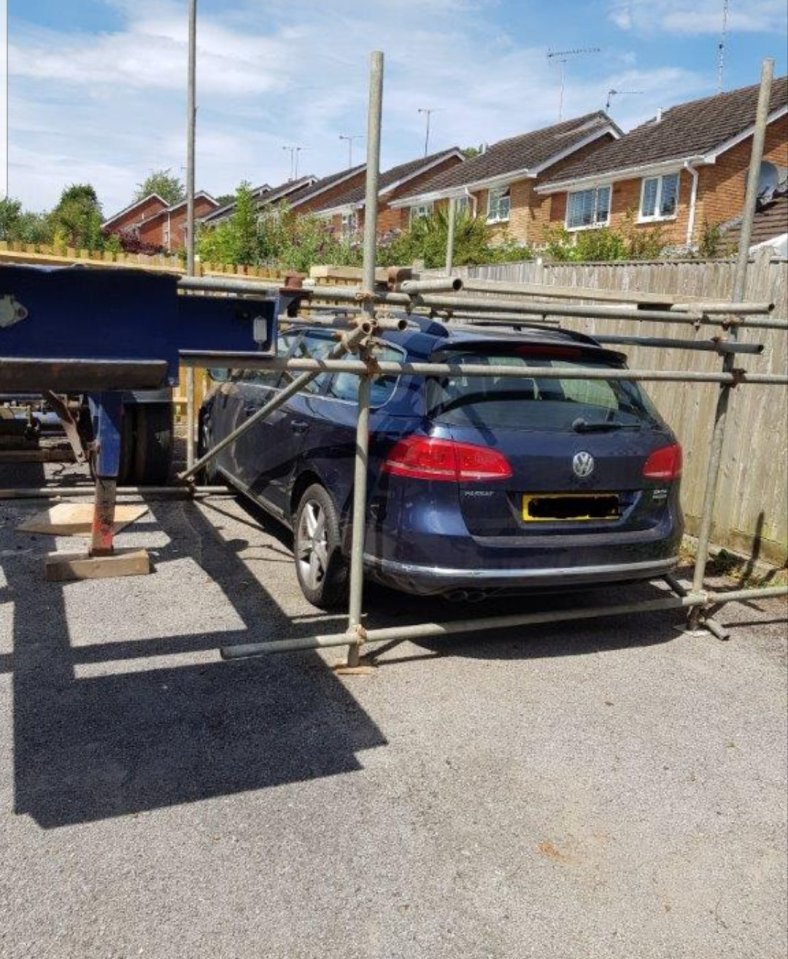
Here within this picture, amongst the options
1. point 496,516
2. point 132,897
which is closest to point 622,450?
point 496,516

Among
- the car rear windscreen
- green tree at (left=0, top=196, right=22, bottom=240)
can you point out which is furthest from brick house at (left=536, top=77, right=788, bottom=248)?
green tree at (left=0, top=196, right=22, bottom=240)

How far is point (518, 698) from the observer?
4.14 m

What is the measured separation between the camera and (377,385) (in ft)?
15.5

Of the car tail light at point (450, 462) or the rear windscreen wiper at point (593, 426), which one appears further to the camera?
the rear windscreen wiper at point (593, 426)

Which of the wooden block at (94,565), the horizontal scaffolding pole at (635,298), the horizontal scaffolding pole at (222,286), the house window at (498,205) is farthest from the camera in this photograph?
the house window at (498,205)

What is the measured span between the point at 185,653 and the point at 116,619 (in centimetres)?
65

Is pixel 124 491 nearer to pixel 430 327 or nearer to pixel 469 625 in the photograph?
pixel 430 327

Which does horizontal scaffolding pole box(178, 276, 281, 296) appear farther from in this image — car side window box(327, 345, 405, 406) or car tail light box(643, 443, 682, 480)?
car tail light box(643, 443, 682, 480)

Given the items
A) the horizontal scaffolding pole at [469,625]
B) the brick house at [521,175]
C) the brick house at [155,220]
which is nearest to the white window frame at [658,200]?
the brick house at [521,175]

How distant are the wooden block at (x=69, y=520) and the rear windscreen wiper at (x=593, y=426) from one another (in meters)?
3.37

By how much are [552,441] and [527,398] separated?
0.29 m

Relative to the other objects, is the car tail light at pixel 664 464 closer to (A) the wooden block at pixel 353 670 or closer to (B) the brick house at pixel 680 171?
(A) the wooden block at pixel 353 670

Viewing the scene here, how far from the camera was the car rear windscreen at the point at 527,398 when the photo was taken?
4.33m

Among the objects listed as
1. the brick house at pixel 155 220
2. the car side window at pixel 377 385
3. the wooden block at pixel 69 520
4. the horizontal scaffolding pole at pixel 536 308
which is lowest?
the wooden block at pixel 69 520
